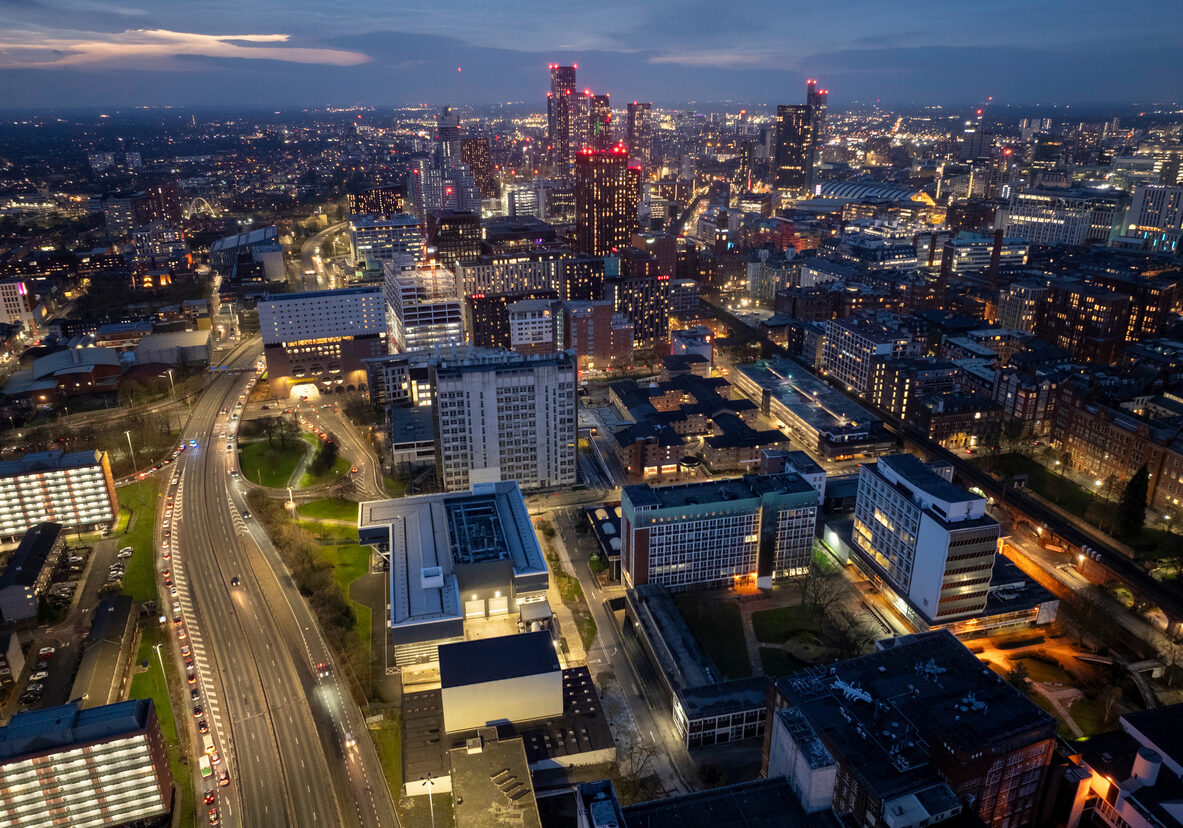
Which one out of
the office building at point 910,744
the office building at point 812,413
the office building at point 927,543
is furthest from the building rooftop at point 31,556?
the office building at point 812,413

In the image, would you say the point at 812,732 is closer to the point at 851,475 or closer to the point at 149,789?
the point at 149,789

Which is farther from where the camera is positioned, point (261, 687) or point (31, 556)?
point (31, 556)

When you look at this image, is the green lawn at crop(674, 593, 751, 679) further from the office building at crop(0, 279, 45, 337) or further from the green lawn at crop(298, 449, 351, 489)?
the office building at crop(0, 279, 45, 337)

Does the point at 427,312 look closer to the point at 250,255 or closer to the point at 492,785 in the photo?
the point at 250,255

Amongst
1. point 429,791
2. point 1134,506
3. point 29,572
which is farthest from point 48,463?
point 1134,506

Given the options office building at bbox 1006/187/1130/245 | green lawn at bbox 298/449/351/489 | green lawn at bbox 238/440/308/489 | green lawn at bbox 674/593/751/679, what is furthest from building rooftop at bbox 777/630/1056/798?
office building at bbox 1006/187/1130/245

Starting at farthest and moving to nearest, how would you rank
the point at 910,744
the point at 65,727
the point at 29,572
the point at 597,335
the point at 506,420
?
1. the point at 597,335
2. the point at 506,420
3. the point at 29,572
4. the point at 65,727
5. the point at 910,744

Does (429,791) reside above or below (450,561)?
below
